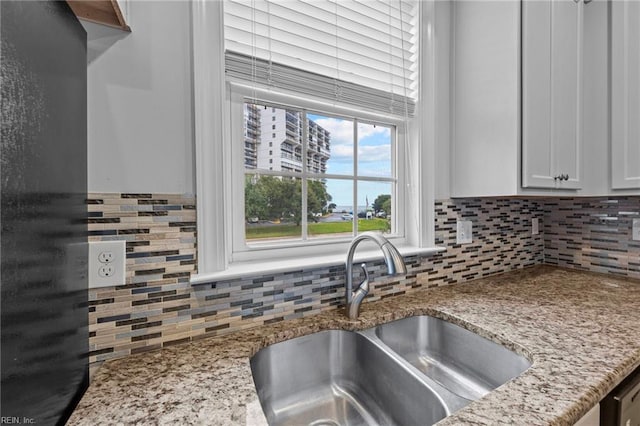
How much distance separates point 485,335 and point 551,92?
1080 mm

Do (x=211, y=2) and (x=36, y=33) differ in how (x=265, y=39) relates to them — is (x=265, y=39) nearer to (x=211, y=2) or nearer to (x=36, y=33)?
(x=211, y=2)

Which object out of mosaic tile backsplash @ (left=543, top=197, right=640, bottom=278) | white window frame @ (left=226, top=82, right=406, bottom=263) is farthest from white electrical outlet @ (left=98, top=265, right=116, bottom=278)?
mosaic tile backsplash @ (left=543, top=197, right=640, bottom=278)

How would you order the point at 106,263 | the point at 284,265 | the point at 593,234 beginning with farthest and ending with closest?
the point at 593,234 < the point at 284,265 < the point at 106,263

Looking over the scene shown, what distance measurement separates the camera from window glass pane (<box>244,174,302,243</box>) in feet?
3.63

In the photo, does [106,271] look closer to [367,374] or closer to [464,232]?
[367,374]

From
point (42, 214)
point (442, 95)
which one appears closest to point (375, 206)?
point (442, 95)

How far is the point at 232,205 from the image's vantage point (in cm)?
106

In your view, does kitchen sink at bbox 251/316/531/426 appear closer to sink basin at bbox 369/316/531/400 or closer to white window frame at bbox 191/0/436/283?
sink basin at bbox 369/316/531/400

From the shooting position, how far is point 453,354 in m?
1.02

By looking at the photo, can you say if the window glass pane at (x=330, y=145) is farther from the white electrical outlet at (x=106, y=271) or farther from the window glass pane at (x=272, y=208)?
the white electrical outlet at (x=106, y=271)

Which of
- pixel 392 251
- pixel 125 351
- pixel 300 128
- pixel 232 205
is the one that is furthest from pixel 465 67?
pixel 125 351

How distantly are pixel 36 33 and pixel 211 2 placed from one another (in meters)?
0.52

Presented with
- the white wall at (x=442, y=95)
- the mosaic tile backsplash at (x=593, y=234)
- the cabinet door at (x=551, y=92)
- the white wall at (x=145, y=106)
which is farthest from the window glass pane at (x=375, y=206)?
the mosaic tile backsplash at (x=593, y=234)

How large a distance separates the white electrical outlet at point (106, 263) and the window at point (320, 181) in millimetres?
407
